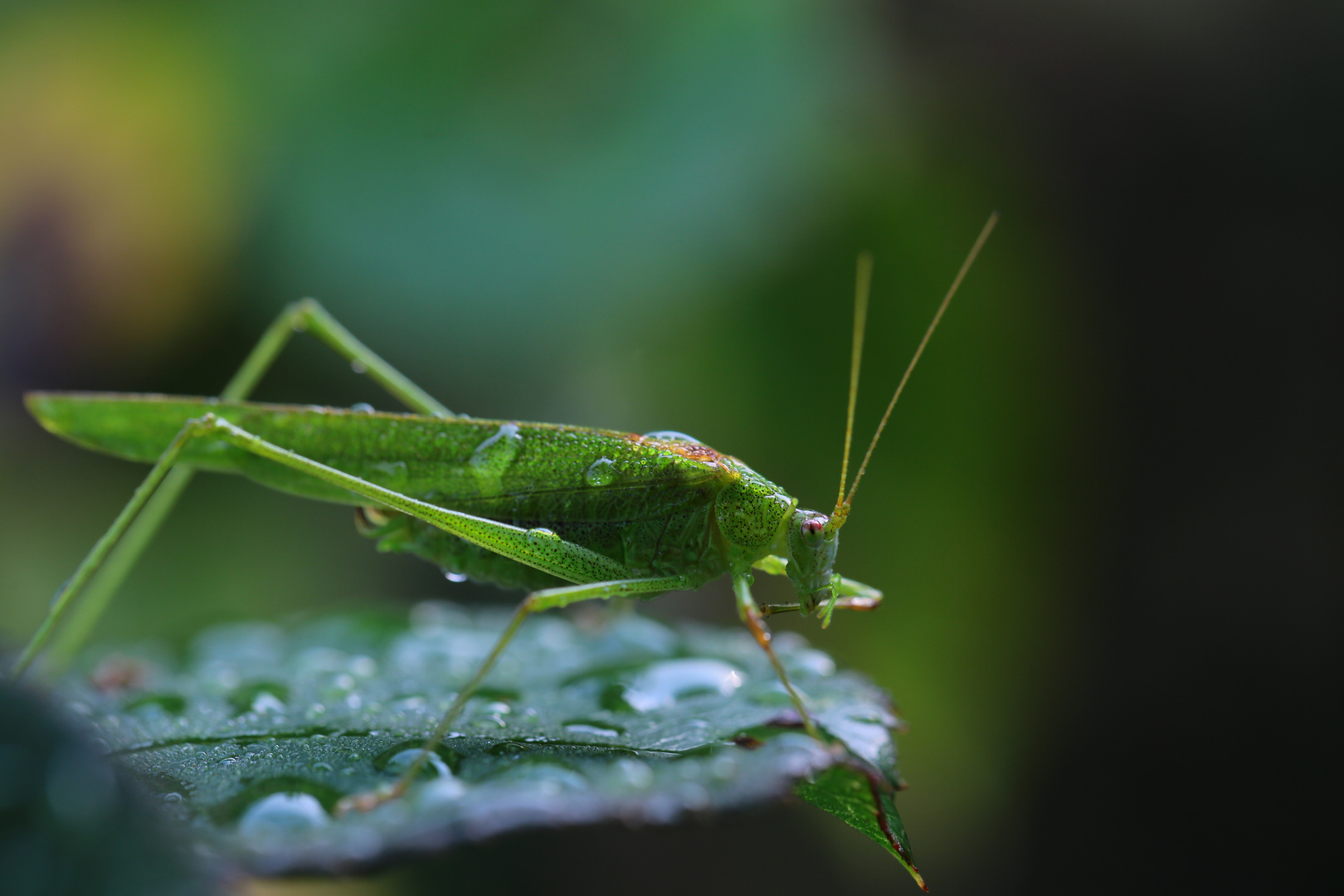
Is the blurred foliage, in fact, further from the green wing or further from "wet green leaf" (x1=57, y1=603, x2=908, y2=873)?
the green wing

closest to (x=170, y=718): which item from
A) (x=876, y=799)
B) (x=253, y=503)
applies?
(x=876, y=799)

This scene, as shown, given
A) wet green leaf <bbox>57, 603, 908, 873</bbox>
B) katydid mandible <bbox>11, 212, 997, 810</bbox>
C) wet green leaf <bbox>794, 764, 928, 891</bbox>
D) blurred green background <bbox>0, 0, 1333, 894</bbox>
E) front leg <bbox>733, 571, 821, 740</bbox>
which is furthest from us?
blurred green background <bbox>0, 0, 1333, 894</bbox>

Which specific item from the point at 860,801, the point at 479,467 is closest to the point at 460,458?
the point at 479,467

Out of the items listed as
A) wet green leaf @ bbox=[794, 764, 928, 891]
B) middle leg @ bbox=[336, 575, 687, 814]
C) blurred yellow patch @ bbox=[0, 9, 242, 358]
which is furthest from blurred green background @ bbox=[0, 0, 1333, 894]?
wet green leaf @ bbox=[794, 764, 928, 891]

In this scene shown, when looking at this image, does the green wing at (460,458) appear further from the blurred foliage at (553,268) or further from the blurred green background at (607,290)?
the blurred foliage at (553,268)

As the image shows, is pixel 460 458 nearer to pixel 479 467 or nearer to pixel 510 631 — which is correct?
pixel 479 467

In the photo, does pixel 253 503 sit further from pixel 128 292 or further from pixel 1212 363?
pixel 1212 363

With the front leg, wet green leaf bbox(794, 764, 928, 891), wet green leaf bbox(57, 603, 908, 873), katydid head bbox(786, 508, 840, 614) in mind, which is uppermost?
katydid head bbox(786, 508, 840, 614)

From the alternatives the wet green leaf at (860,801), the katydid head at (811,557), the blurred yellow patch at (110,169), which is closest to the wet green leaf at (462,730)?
the wet green leaf at (860,801)
